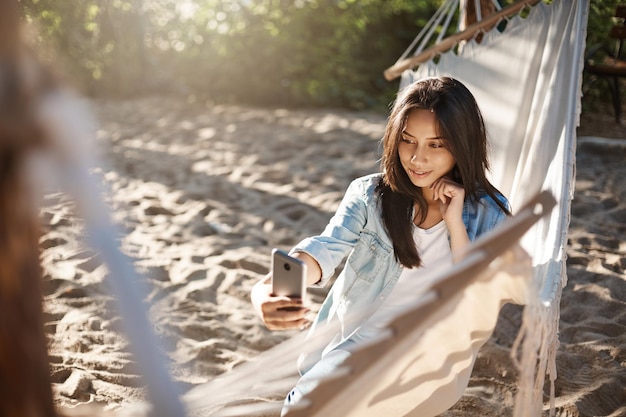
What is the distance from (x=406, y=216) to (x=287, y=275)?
1.54 ft

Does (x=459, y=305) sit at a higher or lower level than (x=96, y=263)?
lower

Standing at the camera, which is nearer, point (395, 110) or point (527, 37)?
point (395, 110)

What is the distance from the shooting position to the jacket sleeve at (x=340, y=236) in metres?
1.41

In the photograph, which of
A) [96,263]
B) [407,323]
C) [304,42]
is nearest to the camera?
[407,323]

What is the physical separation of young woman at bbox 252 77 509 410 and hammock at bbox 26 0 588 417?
157mm

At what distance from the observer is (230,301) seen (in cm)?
250

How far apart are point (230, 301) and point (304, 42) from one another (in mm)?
4151

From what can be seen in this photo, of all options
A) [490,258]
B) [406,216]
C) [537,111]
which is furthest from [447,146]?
[537,111]

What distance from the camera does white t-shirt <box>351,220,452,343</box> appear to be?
57.6 inches

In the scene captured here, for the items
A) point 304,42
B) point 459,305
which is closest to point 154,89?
point 304,42

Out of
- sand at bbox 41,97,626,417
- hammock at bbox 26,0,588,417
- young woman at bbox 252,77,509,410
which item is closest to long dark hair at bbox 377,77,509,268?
young woman at bbox 252,77,509,410

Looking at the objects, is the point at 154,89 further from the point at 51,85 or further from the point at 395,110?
the point at 51,85

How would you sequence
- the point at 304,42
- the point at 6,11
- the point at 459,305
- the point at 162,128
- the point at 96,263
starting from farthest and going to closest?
the point at 304,42 < the point at 162,128 < the point at 96,263 < the point at 459,305 < the point at 6,11

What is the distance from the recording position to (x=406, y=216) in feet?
4.92
